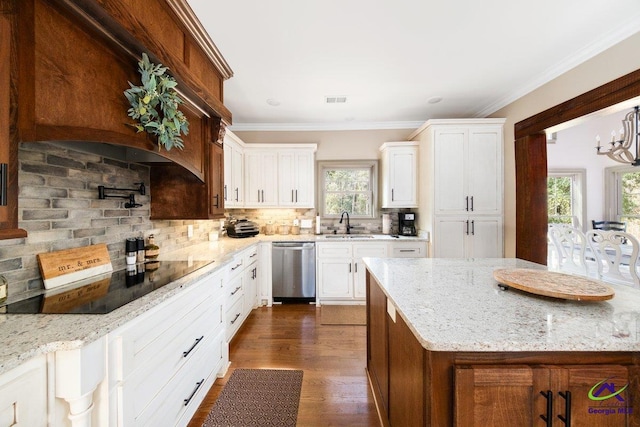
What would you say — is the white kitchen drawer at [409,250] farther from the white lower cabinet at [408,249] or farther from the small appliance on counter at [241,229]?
the small appliance on counter at [241,229]

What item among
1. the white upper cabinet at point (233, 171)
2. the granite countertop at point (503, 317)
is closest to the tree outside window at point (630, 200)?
the granite countertop at point (503, 317)

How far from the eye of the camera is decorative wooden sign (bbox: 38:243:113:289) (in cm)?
124

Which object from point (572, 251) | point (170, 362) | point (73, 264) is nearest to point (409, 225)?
point (572, 251)

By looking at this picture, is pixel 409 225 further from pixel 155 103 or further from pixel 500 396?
pixel 155 103

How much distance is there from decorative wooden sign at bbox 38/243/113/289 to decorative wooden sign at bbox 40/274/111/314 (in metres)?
0.10

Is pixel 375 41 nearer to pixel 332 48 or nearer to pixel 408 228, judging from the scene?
pixel 332 48

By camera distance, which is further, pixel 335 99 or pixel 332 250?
pixel 332 250

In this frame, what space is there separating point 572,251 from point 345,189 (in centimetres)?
321

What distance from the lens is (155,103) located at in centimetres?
138

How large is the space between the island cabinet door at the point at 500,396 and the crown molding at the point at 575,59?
2.81m

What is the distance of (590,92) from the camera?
2.14 meters

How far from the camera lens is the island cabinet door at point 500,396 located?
2.54 ft

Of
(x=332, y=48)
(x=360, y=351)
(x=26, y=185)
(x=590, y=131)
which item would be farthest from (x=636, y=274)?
(x=26, y=185)

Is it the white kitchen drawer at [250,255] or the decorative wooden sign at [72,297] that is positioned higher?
the decorative wooden sign at [72,297]
